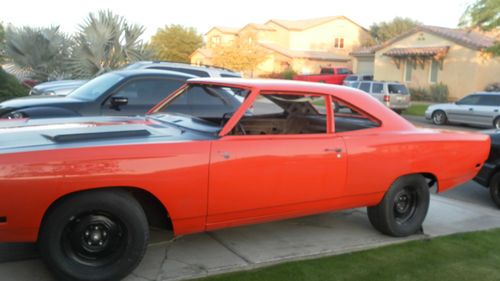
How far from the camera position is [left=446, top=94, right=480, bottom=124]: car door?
18891 millimetres

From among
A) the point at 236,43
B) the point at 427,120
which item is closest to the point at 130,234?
the point at 427,120

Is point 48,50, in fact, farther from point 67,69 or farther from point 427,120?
point 427,120

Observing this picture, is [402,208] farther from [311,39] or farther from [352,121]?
[311,39]

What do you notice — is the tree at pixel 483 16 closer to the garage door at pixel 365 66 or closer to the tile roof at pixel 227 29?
the garage door at pixel 365 66

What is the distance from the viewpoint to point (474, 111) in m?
18.7

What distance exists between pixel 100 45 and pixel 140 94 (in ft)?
30.1

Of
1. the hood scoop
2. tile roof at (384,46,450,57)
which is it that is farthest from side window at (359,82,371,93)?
the hood scoop

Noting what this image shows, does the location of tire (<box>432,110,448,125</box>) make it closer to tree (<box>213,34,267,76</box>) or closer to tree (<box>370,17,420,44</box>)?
tree (<box>213,34,267,76</box>)

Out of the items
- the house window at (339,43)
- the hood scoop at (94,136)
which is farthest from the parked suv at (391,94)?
the house window at (339,43)

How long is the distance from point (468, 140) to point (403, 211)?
1.09 meters

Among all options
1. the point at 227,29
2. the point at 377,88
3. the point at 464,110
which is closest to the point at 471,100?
the point at 464,110

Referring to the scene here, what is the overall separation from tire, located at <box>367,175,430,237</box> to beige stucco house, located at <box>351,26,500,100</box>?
24697 mm

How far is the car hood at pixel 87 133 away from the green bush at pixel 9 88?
9.98 m

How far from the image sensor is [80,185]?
339 cm
